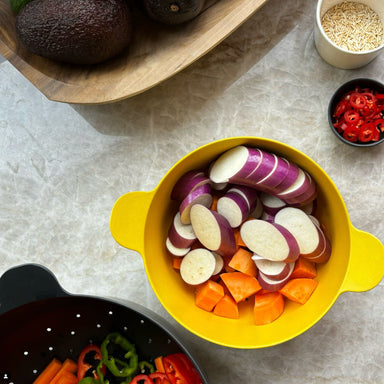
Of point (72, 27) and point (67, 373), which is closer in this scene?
→ point (72, 27)

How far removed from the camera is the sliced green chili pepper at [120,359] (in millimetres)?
1181

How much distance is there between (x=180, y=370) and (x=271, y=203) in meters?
0.43

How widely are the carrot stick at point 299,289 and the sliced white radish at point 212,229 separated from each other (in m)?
0.15

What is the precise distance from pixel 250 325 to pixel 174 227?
0.28m

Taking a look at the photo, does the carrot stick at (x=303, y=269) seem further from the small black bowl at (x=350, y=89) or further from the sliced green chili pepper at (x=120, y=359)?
the sliced green chili pepper at (x=120, y=359)

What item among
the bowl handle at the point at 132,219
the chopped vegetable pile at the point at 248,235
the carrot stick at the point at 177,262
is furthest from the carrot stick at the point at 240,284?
the bowl handle at the point at 132,219

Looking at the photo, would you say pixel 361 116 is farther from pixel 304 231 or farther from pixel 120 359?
pixel 120 359

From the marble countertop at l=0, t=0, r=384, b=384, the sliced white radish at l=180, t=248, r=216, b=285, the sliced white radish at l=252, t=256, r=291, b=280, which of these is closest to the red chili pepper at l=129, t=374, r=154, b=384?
the marble countertop at l=0, t=0, r=384, b=384

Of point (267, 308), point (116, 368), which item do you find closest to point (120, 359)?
point (116, 368)

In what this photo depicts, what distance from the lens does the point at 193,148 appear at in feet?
4.18

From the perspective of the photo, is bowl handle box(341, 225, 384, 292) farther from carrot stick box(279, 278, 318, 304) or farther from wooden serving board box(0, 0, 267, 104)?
wooden serving board box(0, 0, 267, 104)

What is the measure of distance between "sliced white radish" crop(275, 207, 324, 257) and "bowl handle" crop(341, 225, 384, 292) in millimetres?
83

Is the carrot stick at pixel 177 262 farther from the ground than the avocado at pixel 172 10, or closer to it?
closer to it

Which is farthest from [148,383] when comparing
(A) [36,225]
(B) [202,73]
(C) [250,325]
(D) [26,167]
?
(B) [202,73]
